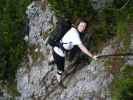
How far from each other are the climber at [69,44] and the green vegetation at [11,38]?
3219mm

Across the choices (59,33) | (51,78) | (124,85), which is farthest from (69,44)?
(51,78)

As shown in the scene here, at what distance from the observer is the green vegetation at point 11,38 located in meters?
15.2

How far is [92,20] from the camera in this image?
42.2ft

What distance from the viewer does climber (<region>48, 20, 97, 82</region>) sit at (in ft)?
37.0

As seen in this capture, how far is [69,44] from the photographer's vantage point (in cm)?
1158

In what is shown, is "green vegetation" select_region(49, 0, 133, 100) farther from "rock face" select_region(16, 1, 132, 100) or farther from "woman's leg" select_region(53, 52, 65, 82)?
"woman's leg" select_region(53, 52, 65, 82)

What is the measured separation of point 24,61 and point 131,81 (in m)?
5.49

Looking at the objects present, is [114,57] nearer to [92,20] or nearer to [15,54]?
[92,20]

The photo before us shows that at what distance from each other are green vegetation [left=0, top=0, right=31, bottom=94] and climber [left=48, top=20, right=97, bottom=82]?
3219mm

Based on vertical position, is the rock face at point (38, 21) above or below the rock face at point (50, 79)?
above

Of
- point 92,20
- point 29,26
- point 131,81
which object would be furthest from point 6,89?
point 131,81

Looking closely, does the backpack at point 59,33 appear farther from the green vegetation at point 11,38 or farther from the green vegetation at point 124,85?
the green vegetation at point 11,38

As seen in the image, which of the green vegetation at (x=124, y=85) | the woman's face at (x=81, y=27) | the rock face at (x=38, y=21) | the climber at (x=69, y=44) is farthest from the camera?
the rock face at (x=38, y=21)

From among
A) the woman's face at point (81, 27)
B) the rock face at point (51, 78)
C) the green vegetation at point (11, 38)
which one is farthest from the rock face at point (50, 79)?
the woman's face at point (81, 27)
